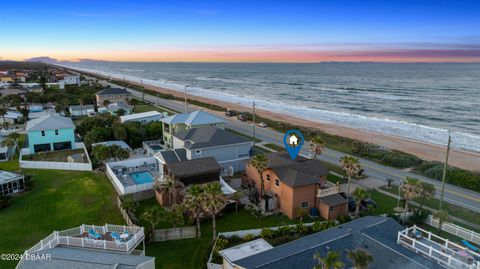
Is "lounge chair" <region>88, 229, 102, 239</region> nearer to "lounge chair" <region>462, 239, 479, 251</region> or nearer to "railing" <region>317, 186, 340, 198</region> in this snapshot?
"railing" <region>317, 186, 340, 198</region>

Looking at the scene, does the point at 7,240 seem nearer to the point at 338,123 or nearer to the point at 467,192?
the point at 467,192

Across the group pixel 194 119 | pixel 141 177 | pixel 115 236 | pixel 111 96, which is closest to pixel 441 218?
pixel 115 236

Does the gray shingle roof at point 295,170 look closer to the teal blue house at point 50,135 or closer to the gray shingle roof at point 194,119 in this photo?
the gray shingle roof at point 194,119

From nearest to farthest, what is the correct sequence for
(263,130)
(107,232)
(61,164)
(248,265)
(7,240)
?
(248,265)
(107,232)
(7,240)
(61,164)
(263,130)

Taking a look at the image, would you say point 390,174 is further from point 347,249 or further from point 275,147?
point 347,249

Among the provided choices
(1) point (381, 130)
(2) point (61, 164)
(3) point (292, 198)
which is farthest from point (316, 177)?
(1) point (381, 130)

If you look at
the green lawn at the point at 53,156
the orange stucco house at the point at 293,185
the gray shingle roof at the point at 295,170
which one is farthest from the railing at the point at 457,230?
the green lawn at the point at 53,156
